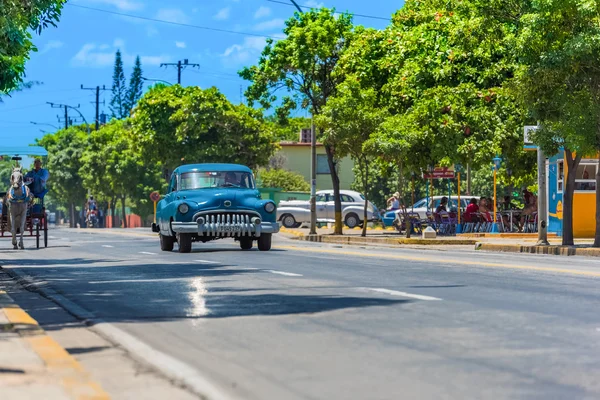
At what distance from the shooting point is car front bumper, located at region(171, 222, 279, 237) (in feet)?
82.4

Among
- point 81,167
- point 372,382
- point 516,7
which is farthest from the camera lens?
point 81,167

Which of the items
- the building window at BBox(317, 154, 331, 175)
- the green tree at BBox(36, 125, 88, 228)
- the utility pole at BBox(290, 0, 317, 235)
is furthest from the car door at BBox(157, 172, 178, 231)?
the building window at BBox(317, 154, 331, 175)

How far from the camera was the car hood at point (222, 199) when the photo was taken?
83.6 feet

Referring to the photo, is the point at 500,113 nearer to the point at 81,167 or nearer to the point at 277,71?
the point at 277,71

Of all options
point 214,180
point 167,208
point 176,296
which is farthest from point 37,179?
point 176,296

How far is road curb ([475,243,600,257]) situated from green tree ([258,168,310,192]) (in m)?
65.1

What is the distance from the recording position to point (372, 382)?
23.4 feet

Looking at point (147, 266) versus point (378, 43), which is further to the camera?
point (378, 43)

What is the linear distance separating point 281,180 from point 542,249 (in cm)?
6918

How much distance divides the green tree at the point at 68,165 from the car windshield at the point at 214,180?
77.3 meters

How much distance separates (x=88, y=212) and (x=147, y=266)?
2354 inches

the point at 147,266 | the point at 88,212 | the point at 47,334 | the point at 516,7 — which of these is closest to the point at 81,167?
the point at 88,212

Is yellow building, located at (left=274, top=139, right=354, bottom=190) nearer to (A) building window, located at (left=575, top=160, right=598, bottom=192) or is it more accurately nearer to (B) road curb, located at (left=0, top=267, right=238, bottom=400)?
(A) building window, located at (left=575, top=160, right=598, bottom=192)

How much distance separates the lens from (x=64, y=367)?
25.2 feet
